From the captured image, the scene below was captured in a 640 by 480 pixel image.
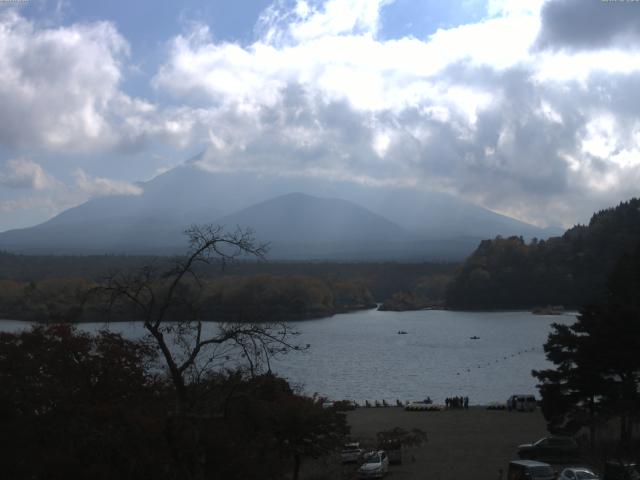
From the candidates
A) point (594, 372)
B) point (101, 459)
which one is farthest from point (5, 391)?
point (594, 372)

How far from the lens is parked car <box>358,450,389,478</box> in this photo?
10.6m

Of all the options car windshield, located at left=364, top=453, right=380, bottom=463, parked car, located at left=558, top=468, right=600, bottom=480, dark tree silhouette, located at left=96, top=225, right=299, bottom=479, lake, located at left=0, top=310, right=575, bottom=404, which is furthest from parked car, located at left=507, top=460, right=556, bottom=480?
lake, located at left=0, top=310, right=575, bottom=404

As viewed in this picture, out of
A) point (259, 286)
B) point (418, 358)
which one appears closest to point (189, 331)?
point (418, 358)

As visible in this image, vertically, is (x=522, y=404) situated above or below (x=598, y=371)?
below

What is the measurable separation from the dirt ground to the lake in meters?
2.60

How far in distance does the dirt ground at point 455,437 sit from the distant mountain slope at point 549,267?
39.8 m

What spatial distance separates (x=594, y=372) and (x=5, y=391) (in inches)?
356

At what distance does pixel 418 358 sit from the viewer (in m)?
34.1

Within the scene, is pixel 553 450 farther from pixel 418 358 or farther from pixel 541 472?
pixel 418 358

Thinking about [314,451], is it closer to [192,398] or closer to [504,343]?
[192,398]

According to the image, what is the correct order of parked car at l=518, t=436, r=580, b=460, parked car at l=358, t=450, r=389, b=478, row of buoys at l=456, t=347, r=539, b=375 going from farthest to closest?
row of buoys at l=456, t=347, r=539, b=375, parked car at l=518, t=436, r=580, b=460, parked car at l=358, t=450, r=389, b=478

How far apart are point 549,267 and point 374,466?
5564 cm

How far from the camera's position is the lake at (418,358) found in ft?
81.5

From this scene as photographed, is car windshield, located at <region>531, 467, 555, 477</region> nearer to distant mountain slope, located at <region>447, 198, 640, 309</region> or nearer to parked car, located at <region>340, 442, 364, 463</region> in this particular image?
parked car, located at <region>340, 442, 364, 463</region>
